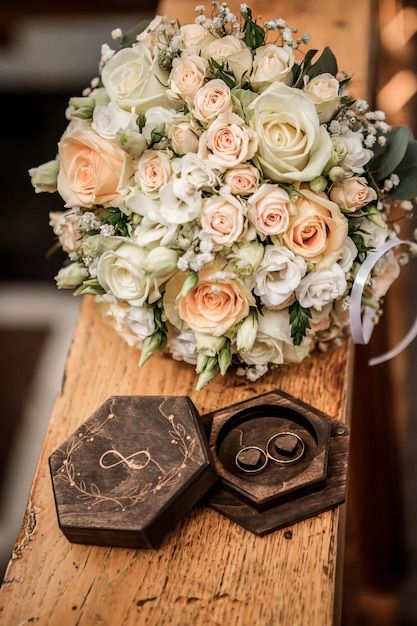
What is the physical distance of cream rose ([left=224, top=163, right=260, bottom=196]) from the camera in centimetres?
107

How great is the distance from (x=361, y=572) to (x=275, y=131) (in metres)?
1.61

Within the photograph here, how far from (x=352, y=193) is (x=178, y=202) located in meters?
0.26

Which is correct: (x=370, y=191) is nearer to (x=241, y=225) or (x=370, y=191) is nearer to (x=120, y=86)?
(x=241, y=225)

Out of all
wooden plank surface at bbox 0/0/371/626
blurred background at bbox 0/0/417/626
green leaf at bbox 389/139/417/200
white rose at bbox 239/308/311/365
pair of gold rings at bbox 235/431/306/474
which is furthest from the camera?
blurred background at bbox 0/0/417/626

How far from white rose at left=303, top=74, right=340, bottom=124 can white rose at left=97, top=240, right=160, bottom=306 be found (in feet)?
1.10

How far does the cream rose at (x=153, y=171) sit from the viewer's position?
1.10 metres

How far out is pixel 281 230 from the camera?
1.08 m

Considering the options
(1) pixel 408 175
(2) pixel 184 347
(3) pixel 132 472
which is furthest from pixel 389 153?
(3) pixel 132 472

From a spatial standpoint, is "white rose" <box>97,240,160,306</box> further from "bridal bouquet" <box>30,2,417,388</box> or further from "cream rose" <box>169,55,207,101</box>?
"cream rose" <box>169,55,207,101</box>

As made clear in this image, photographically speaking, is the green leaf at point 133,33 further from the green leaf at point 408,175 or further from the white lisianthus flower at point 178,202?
the green leaf at point 408,175

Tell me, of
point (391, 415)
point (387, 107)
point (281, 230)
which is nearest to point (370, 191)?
point (281, 230)

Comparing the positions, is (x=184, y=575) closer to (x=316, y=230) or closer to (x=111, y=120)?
(x=316, y=230)

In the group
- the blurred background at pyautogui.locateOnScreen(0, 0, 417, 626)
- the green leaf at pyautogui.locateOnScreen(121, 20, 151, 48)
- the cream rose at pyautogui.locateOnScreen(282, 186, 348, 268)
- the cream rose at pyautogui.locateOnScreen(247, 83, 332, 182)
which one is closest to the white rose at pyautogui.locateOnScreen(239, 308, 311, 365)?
the cream rose at pyautogui.locateOnScreen(282, 186, 348, 268)

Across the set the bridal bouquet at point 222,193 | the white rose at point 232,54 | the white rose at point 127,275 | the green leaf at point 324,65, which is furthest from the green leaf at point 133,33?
the white rose at point 127,275
